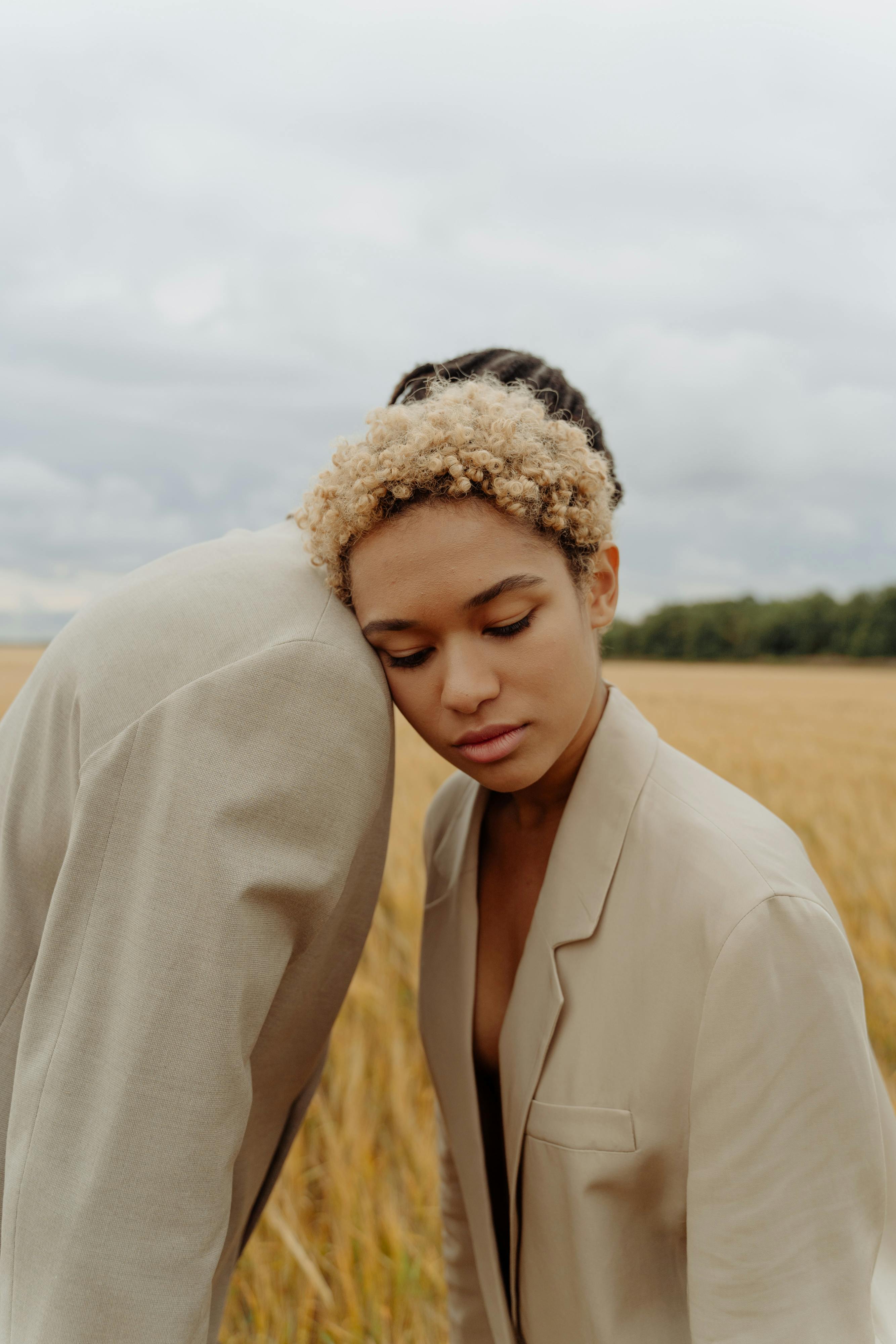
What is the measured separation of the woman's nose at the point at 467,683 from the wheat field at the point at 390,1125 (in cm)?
146

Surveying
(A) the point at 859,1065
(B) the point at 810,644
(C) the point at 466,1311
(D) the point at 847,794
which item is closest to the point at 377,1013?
(C) the point at 466,1311

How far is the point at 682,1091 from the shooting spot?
3.54ft

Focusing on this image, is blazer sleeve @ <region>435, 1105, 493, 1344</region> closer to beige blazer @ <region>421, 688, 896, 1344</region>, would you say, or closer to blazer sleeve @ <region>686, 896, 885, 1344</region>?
beige blazer @ <region>421, 688, 896, 1344</region>

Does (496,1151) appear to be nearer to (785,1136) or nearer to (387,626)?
(785,1136)

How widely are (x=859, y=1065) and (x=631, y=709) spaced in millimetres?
578

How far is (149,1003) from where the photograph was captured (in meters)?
0.81

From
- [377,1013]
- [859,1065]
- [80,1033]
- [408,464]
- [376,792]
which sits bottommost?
[377,1013]

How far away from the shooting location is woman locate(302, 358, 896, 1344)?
3.32ft

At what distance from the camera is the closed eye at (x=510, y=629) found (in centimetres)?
110

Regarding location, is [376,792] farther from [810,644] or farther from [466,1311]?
[810,644]

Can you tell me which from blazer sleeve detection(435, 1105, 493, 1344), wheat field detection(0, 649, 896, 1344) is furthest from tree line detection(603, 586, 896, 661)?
blazer sleeve detection(435, 1105, 493, 1344)

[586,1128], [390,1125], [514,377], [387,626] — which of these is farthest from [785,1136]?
[390,1125]

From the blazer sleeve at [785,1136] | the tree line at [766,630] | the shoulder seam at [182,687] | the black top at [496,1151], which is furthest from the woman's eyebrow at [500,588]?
the tree line at [766,630]

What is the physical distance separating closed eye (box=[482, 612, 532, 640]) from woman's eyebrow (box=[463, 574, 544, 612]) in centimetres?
4
